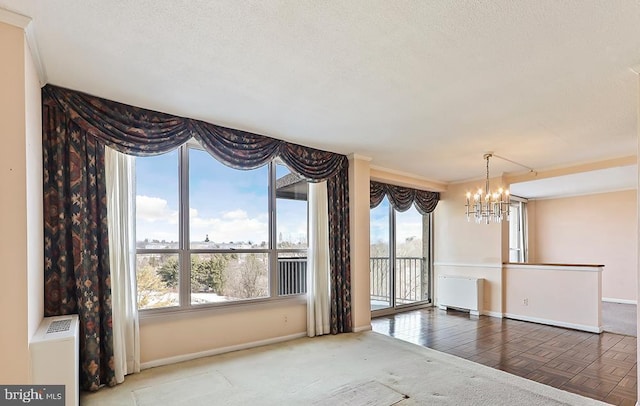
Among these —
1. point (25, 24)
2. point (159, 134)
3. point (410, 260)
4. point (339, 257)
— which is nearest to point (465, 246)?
point (410, 260)

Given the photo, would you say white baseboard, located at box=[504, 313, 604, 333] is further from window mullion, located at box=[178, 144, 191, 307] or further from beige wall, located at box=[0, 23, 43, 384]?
beige wall, located at box=[0, 23, 43, 384]

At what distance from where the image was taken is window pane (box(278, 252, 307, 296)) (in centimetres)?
448

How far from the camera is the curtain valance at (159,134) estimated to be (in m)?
2.92

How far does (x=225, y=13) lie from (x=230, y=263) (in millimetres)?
2848

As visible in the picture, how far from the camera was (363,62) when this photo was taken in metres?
2.37

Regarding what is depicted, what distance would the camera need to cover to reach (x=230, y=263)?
4.05m

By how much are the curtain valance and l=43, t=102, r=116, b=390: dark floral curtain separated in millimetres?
123

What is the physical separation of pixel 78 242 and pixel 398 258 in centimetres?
511

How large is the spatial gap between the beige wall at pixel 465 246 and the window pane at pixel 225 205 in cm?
401

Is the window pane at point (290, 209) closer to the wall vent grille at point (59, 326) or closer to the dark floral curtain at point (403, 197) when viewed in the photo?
the dark floral curtain at point (403, 197)

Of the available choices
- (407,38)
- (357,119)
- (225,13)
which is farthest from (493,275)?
(225,13)

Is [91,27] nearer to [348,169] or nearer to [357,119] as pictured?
[357,119]

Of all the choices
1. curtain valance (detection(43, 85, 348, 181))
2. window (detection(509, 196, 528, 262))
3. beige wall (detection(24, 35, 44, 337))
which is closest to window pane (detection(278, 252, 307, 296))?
curtain valance (detection(43, 85, 348, 181))

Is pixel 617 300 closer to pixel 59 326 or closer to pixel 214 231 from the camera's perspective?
pixel 214 231
